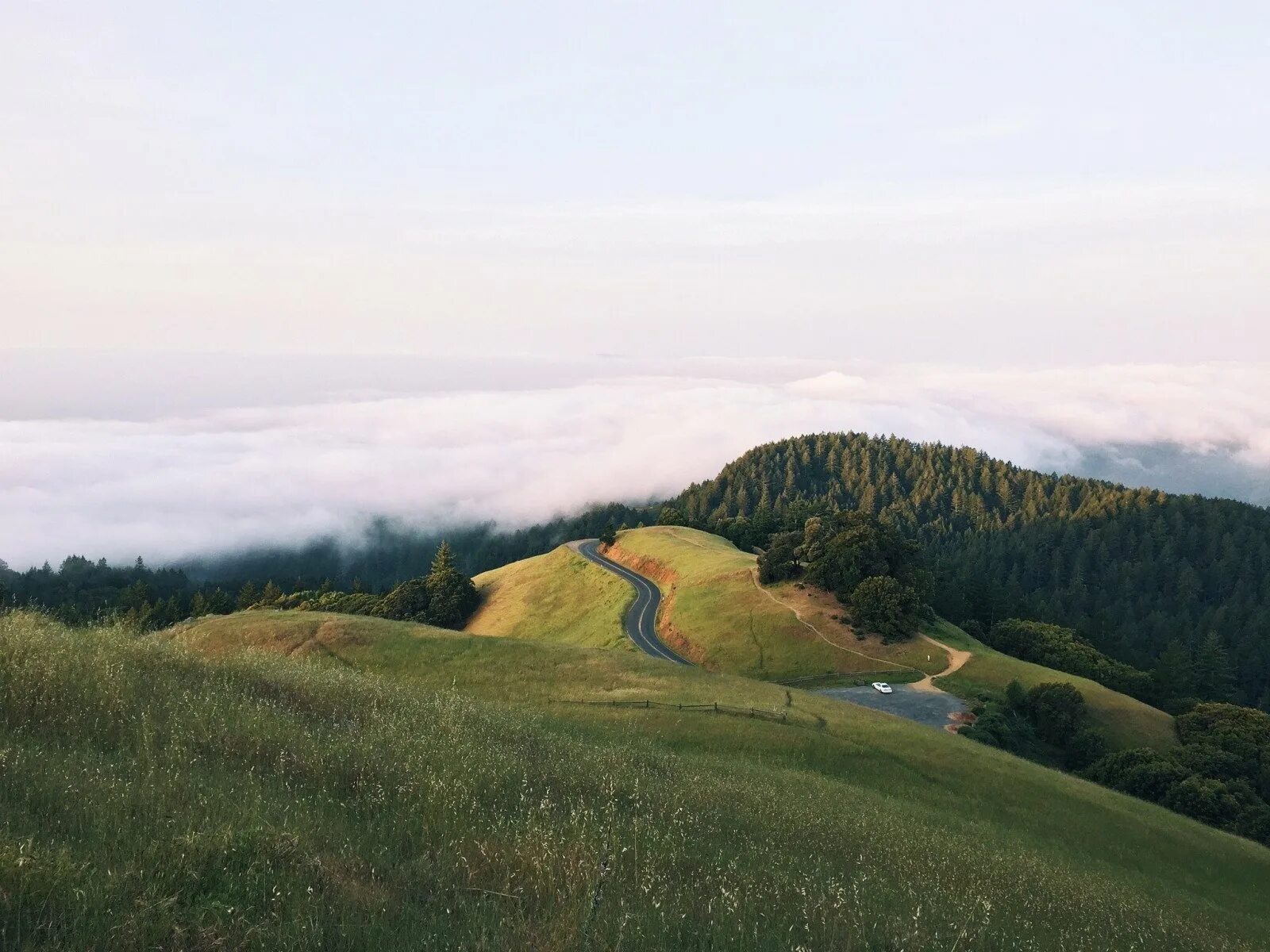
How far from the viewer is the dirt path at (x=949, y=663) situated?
70750mm

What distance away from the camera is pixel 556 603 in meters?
109

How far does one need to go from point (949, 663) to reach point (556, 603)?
2106 inches

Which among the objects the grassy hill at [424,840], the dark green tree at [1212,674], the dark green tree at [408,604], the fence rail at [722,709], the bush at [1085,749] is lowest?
the dark green tree at [1212,674]

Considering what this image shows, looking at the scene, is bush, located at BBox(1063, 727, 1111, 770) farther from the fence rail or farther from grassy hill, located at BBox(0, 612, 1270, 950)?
grassy hill, located at BBox(0, 612, 1270, 950)

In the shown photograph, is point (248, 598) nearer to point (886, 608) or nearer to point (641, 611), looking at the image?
point (641, 611)

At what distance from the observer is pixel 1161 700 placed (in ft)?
317

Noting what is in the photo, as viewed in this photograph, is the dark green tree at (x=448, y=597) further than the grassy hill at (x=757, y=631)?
Yes

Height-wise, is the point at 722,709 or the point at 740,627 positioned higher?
the point at 722,709

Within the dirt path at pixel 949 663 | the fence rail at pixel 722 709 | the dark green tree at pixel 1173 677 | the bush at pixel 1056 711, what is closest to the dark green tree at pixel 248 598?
the dirt path at pixel 949 663

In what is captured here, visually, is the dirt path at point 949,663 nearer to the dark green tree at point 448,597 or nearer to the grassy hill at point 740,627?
the grassy hill at point 740,627

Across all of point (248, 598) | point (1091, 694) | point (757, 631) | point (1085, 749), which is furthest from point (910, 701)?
point (248, 598)

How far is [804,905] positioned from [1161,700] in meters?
111

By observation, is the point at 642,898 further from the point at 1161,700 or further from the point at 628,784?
the point at 1161,700

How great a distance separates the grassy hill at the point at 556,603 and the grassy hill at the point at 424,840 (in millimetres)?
68146
